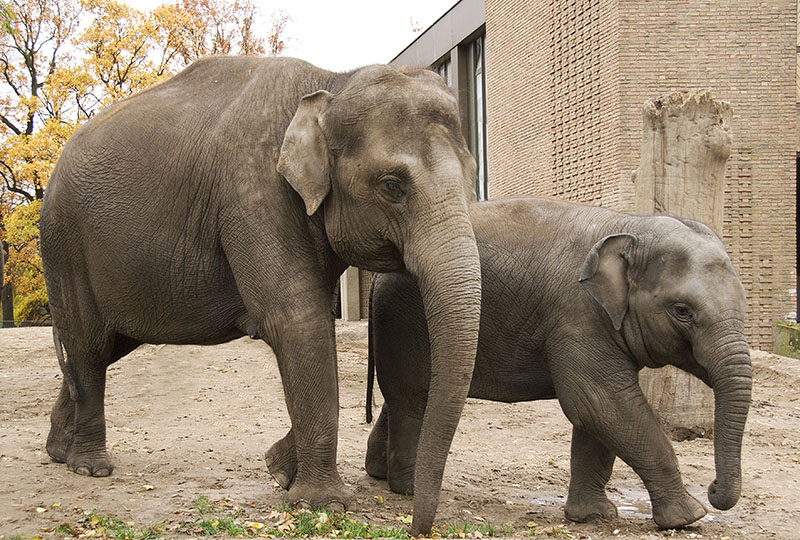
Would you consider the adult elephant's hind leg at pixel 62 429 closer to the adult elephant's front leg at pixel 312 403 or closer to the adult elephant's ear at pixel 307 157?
the adult elephant's front leg at pixel 312 403

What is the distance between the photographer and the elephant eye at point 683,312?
218 inches

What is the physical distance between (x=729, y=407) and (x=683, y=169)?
402 cm

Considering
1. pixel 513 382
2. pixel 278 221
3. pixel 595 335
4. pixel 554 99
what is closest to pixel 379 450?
pixel 513 382

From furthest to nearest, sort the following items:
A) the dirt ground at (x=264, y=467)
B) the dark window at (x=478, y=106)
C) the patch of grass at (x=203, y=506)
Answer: the dark window at (x=478, y=106), the dirt ground at (x=264, y=467), the patch of grass at (x=203, y=506)

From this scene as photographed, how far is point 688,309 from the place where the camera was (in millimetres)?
5539

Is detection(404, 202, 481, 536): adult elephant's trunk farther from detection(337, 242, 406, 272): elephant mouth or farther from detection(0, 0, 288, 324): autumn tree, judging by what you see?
detection(0, 0, 288, 324): autumn tree

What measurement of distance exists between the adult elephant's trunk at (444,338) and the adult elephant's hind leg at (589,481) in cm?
142

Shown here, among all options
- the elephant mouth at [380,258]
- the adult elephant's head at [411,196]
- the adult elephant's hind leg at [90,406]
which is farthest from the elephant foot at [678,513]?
the adult elephant's hind leg at [90,406]

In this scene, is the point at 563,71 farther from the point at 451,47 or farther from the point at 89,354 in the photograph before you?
the point at 89,354

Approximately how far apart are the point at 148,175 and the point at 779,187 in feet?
53.7

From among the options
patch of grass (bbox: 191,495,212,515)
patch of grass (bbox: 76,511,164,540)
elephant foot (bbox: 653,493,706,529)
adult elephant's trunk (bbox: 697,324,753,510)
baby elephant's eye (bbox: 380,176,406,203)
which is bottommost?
elephant foot (bbox: 653,493,706,529)

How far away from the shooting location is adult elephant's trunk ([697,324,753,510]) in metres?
5.25

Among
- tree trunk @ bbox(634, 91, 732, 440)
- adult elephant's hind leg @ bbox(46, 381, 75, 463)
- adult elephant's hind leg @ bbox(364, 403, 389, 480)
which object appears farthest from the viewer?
tree trunk @ bbox(634, 91, 732, 440)

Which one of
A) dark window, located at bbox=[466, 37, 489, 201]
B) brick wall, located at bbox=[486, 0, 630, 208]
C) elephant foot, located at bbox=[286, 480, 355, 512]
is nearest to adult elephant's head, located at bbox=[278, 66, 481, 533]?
elephant foot, located at bbox=[286, 480, 355, 512]
